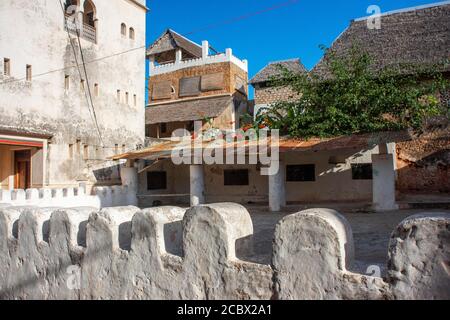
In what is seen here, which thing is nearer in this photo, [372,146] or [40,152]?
[372,146]

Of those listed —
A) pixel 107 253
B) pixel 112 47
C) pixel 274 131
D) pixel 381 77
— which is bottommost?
pixel 107 253

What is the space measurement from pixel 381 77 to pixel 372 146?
417 cm

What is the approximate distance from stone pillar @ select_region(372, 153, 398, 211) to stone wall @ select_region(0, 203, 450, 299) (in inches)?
348

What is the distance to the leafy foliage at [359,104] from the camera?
40.5 feet

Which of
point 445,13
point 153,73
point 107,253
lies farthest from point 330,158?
point 153,73

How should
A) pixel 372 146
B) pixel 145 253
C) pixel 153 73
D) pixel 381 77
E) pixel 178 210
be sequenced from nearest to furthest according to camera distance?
pixel 145 253
pixel 178 210
pixel 372 146
pixel 381 77
pixel 153 73

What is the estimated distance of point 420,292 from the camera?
222cm

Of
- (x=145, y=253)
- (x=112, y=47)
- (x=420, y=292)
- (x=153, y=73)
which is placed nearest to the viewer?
(x=420, y=292)

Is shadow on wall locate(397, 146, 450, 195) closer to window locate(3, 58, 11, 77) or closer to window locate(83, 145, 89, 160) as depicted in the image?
window locate(83, 145, 89, 160)

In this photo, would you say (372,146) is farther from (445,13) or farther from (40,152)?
(40,152)

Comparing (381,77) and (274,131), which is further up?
(381,77)

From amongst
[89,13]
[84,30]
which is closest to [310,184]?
[84,30]

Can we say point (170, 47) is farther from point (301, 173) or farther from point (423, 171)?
point (423, 171)

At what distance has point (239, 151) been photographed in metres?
11.8
